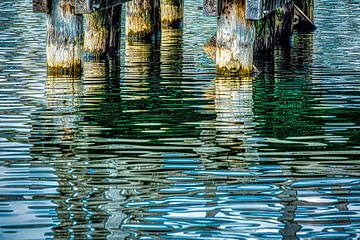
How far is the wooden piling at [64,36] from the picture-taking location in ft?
48.5

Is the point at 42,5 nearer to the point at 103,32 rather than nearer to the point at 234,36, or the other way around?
the point at 234,36

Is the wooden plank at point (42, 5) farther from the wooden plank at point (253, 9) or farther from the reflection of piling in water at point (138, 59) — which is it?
the wooden plank at point (253, 9)

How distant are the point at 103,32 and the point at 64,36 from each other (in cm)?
322

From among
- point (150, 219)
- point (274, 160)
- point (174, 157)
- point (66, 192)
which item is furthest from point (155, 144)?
point (150, 219)

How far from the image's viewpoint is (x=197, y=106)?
13.1 m

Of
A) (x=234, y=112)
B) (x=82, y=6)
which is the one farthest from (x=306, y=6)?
(x=234, y=112)

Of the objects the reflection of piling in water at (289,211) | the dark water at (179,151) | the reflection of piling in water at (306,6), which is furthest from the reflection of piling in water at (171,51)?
the reflection of piling in water at (289,211)

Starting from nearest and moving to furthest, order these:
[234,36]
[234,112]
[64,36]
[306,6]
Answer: [234,112]
[234,36]
[64,36]
[306,6]

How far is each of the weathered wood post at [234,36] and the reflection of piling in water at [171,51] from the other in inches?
60.8

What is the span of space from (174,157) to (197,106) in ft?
10.8

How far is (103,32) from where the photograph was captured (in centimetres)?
1809

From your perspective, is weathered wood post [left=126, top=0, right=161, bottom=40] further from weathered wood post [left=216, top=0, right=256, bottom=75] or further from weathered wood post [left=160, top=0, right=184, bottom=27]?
weathered wood post [left=216, top=0, right=256, bottom=75]

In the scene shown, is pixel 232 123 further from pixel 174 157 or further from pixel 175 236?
pixel 175 236

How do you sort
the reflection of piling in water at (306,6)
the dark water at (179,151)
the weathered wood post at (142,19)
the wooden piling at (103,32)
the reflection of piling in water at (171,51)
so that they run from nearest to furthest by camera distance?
the dark water at (179,151)
the reflection of piling in water at (171,51)
the wooden piling at (103,32)
the weathered wood post at (142,19)
the reflection of piling in water at (306,6)
